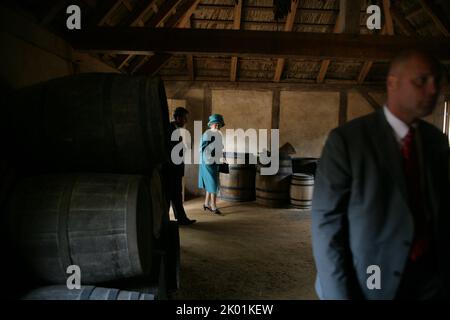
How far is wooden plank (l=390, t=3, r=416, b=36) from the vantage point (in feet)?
23.5

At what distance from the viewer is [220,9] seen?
7.09m


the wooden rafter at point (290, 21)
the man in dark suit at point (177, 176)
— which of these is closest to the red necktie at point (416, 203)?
the man in dark suit at point (177, 176)

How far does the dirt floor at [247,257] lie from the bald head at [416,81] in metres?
2.29

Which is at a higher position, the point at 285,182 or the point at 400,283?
the point at 400,283

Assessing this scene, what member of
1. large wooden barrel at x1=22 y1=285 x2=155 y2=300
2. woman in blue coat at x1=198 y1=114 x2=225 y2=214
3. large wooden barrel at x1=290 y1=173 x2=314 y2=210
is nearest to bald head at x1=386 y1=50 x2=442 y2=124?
large wooden barrel at x1=22 y1=285 x2=155 y2=300

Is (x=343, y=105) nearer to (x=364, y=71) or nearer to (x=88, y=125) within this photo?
(x=364, y=71)

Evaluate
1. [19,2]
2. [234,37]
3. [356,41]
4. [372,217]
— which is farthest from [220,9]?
→ [372,217]

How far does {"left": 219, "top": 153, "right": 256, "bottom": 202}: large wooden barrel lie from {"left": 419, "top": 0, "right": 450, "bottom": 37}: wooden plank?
4.50 metres

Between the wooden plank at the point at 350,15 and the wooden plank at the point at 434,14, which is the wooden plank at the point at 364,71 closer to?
the wooden plank at the point at 434,14

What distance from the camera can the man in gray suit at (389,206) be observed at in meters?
1.40

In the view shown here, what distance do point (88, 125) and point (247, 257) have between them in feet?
8.88

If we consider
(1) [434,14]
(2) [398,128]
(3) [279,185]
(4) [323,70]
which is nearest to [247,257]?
(2) [398,128]
